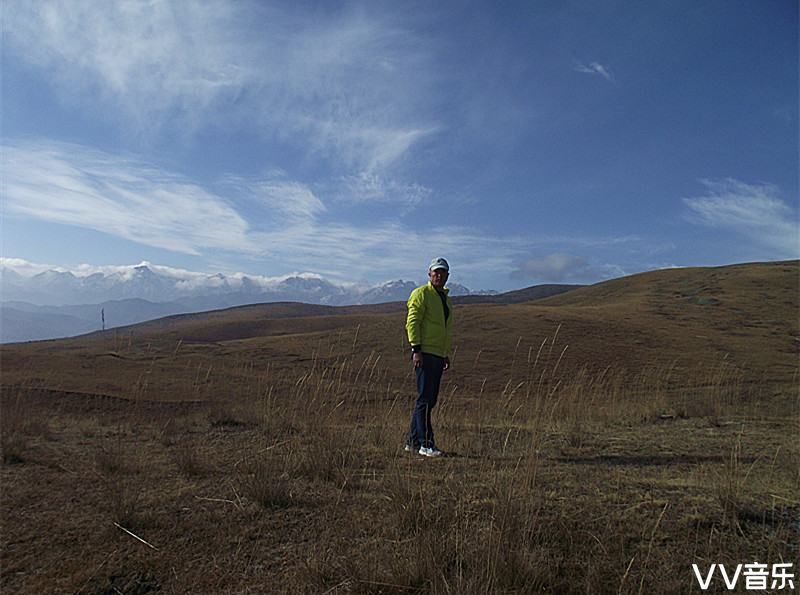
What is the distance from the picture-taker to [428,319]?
5.19 metres

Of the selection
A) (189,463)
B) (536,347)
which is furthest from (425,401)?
(536,347)

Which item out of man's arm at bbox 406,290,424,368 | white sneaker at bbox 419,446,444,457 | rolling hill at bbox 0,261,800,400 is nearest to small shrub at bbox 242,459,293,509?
white sneaker at bbox 419,446,444,457

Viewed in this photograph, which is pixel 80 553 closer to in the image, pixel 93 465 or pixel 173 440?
pixel 93 465

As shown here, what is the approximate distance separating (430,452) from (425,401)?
49 cm

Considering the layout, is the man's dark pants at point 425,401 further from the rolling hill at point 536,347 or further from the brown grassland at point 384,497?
the rolling hill at point 536,347

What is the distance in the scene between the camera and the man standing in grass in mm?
4957

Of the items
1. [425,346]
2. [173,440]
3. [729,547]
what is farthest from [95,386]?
[729,547]

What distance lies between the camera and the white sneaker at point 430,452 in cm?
467

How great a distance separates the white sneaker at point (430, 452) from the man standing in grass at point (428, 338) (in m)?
0.12

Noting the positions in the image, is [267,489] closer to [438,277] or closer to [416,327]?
[416,327]

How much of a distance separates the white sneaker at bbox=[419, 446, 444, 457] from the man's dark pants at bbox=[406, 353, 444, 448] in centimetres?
4

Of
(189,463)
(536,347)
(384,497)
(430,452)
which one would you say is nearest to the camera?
(384,497)

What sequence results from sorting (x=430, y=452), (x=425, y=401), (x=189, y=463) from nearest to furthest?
1. (x=189, y=463)
2. (x=430, y=452)
3. (x=425, y=401)

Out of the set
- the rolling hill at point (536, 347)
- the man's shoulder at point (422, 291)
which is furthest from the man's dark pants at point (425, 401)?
the rolling hill at point (536, 347)
